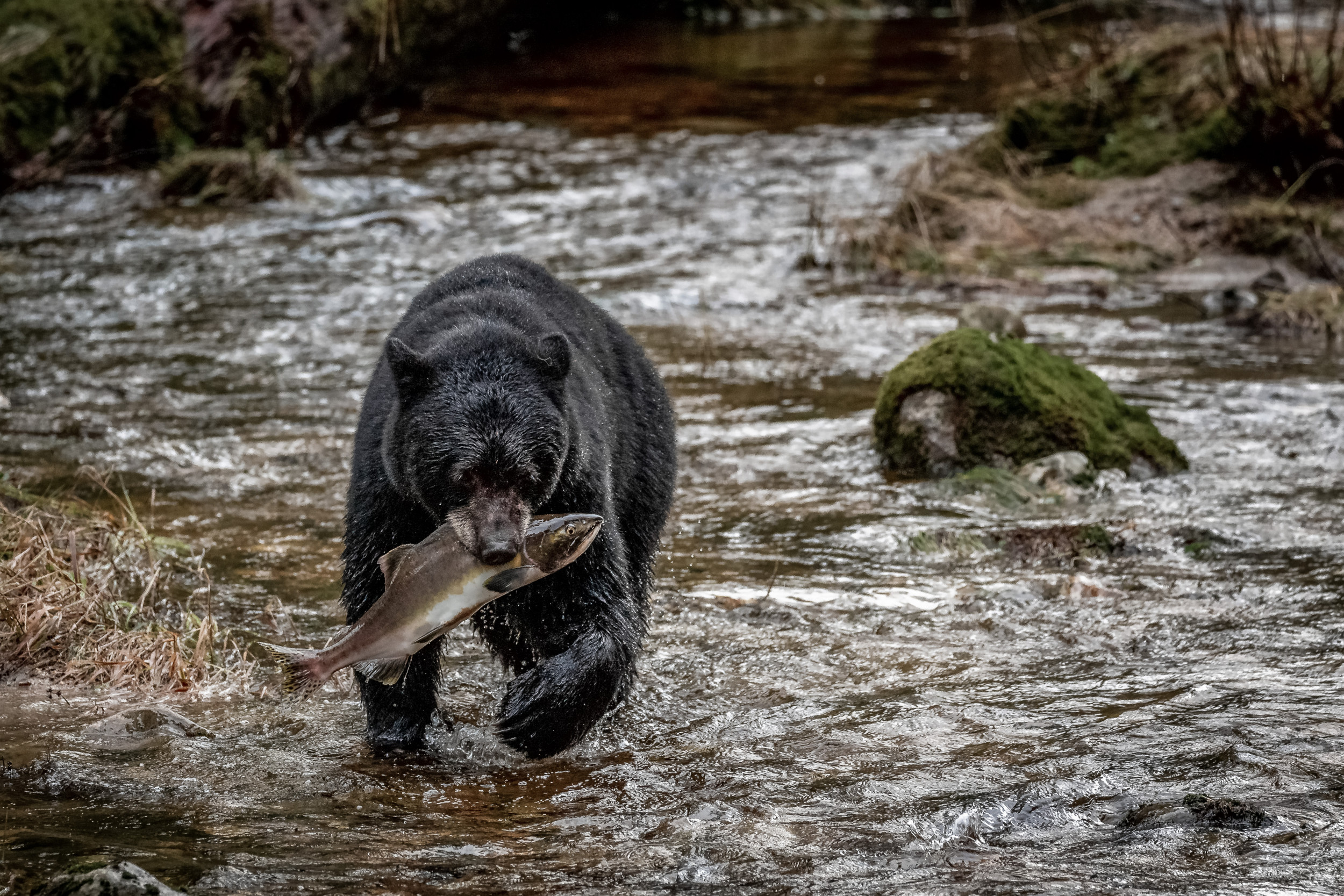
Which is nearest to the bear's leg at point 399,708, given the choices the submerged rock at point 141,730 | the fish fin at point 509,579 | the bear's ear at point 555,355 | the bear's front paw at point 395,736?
the bear's front paw at point 395,736

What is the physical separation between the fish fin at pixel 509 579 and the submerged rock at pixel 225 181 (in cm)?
1176

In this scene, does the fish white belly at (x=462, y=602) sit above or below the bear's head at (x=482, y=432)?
below

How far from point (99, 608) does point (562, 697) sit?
2.07m

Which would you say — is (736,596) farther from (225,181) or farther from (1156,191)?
(225,181)

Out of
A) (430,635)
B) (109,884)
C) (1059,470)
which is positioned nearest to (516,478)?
(430,635)

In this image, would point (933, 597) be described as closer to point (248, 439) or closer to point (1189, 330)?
point (248, 439)

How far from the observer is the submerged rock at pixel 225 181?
15023mm

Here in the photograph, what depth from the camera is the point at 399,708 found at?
16.6 ft

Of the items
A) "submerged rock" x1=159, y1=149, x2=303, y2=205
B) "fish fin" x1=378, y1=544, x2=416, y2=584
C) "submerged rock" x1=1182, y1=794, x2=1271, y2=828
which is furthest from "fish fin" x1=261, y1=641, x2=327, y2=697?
"submerged rock" x1=159, y1=149, x2=303, y2=205

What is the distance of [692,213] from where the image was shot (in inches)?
588

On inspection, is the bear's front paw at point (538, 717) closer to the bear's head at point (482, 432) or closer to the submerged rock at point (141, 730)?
the bear's head at point (482, 432)

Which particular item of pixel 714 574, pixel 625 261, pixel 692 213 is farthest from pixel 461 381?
pixel 692 213

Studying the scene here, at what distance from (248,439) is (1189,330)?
6.91m

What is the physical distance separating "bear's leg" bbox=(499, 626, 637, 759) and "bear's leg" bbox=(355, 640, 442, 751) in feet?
1.30
